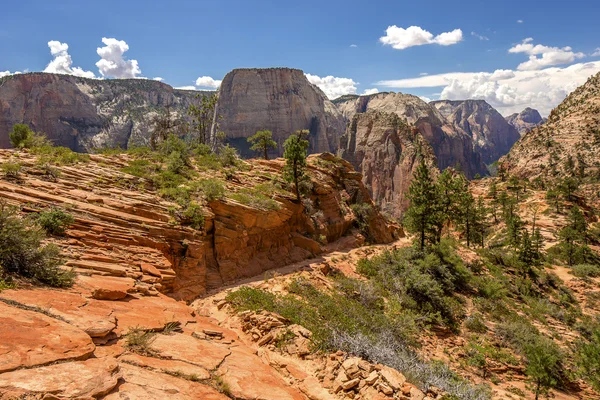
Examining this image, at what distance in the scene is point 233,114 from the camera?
12394 cm

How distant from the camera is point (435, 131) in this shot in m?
155

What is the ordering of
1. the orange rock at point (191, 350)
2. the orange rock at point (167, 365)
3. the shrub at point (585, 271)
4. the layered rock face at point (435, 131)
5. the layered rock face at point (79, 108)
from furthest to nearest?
the layered rock face at point (435, 131) < the layered rock face at point (79, 108) < the shrub at point (585, 271) < the orange rock at point (191, 350) < the orange rock at point (167, 365)

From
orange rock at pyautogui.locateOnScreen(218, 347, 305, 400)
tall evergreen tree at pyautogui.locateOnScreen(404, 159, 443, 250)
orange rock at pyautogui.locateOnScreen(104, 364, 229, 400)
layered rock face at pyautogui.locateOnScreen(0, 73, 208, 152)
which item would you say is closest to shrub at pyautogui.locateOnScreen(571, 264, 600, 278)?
tall evergreen tree at pyautogui.locateOnScreen(404, 159, 443, 250)

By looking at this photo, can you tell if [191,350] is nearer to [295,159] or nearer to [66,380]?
[66,380]

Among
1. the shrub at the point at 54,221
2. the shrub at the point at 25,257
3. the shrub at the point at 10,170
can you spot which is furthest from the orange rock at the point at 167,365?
the shrub at the point at 10,170

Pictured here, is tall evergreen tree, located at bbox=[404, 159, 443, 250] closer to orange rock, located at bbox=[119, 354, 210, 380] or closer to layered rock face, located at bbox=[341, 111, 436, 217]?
orange rock, located at bbox=[119, 354, 210, 380]

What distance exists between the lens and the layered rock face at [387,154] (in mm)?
84500

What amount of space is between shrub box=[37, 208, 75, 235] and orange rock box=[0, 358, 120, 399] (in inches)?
310

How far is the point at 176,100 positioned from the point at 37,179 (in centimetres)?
16400

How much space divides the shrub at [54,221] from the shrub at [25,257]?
2540 millimetres

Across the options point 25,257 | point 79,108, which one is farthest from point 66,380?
point 79,108

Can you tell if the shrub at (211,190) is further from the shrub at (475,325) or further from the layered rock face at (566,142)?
the layered rock face at (566,142)

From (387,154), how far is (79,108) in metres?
117

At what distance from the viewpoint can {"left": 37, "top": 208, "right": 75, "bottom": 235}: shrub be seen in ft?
36.4
